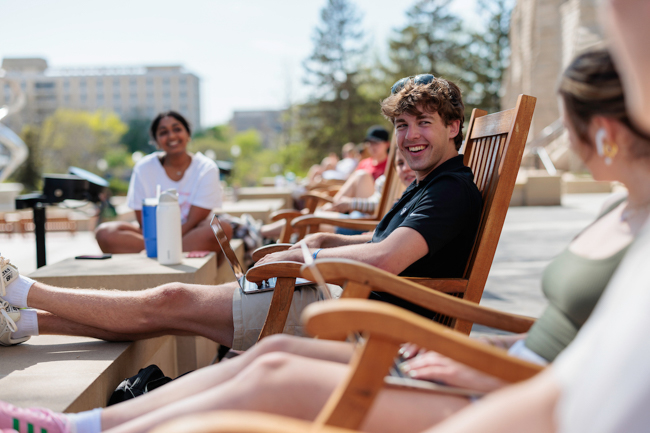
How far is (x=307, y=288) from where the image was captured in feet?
7.20

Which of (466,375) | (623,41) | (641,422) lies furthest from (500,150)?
(641,422)

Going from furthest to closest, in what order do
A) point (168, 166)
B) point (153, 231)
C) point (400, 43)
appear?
point (400, 43) → point (168, 166) → point (153, 231)

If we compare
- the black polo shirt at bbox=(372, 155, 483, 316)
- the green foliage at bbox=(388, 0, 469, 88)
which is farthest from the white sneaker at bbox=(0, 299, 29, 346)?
the green foliage at bbox=(388, 0, 469, 88)

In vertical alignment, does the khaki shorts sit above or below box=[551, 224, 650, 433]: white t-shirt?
below

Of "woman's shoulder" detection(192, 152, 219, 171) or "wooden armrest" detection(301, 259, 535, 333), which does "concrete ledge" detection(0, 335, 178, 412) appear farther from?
"woman's shoulder" detection(192, 152, 219, 171)

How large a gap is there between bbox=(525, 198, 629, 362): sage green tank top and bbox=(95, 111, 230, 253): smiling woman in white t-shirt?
2.86 metres

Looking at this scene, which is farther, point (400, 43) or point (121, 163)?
point (121, 163)

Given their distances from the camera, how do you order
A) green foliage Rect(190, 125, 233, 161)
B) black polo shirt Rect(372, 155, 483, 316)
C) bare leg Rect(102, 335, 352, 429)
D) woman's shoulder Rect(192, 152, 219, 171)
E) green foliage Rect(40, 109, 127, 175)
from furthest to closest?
1. green foliage Rect(190, 125, 233, 161)
2. green foliage Rect(40, 109, 127, 175)
3. woman's shoulder Rect(192, 152, 219, 171)
4. black polo shirt Rect(372, 155, 483, 316)
5. bare leg Rect(102, 335, 352, 429)

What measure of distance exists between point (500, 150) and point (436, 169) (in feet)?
0.90

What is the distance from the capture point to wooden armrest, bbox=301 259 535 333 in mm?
1416

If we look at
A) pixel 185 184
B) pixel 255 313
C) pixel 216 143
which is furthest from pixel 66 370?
pixel 216 143

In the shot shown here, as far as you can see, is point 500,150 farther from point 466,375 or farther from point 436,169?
point 466,375

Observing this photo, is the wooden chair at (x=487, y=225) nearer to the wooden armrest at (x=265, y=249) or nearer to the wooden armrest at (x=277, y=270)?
the wooden armrest at (x=277, y=270)

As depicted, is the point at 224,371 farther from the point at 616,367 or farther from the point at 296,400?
the point at 616,367
